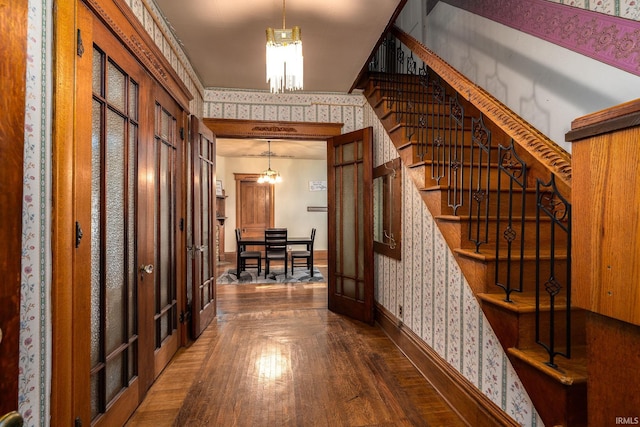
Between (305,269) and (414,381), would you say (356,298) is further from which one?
(305,269)

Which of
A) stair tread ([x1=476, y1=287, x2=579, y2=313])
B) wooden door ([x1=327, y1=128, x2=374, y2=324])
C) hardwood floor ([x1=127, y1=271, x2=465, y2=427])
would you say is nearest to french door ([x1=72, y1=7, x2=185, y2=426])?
hardwood floor ([x1=127, y1=271, x2=465, y2=427])

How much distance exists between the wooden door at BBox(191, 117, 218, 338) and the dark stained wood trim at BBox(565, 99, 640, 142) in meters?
2.95

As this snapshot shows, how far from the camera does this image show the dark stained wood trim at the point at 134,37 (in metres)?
1.62

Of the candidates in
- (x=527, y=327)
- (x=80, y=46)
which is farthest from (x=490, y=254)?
(x=80, y=46)

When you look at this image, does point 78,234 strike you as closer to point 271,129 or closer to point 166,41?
point 166,41

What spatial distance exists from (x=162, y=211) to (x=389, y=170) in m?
2.13

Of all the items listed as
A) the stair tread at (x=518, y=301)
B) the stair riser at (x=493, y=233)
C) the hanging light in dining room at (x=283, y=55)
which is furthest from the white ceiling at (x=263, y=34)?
the stair tread at (x=518, y=301)

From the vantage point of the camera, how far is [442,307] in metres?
2.23

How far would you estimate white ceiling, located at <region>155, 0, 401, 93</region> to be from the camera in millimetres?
2436

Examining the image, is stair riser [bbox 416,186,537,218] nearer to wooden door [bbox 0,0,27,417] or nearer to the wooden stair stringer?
the wooden stair stringer

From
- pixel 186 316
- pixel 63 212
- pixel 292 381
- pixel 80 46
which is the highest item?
pixel 80 46

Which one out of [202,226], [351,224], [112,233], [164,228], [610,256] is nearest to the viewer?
[610,256]

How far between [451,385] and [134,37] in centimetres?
296

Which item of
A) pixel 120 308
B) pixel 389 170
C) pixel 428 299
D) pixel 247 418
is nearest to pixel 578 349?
pixel 428 299
